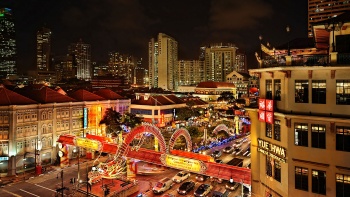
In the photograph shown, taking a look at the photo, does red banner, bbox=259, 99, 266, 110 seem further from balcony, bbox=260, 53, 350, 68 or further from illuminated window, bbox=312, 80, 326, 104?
illuminated window, bbox=312, 80, 326, 104

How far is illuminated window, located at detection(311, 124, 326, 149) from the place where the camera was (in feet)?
64.6

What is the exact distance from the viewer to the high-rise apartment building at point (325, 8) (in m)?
130

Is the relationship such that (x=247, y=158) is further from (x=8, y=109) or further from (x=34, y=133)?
(x=8, y=109)

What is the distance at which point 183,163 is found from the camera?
96.5ft

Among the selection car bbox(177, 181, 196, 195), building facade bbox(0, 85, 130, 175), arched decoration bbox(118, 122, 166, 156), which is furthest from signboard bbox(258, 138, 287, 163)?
building facade bbox(0, 85, 130, 175)

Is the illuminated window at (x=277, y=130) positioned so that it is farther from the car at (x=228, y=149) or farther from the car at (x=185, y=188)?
the car at (x=228, y=149)

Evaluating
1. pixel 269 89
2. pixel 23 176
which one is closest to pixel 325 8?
pixel 269 89

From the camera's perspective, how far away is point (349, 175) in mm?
18703

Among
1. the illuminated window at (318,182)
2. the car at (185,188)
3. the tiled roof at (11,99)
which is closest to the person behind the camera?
the illuminated window at (318,182)

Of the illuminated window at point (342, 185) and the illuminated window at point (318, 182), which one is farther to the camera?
the illuminated window at point (318, 182)

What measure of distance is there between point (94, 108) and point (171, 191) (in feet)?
100

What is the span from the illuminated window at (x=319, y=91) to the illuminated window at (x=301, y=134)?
188 cm

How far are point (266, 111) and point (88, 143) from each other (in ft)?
87.9

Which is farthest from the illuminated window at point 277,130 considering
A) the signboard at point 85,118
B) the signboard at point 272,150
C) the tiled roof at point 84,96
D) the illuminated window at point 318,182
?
the tiled roof at point 84,96
